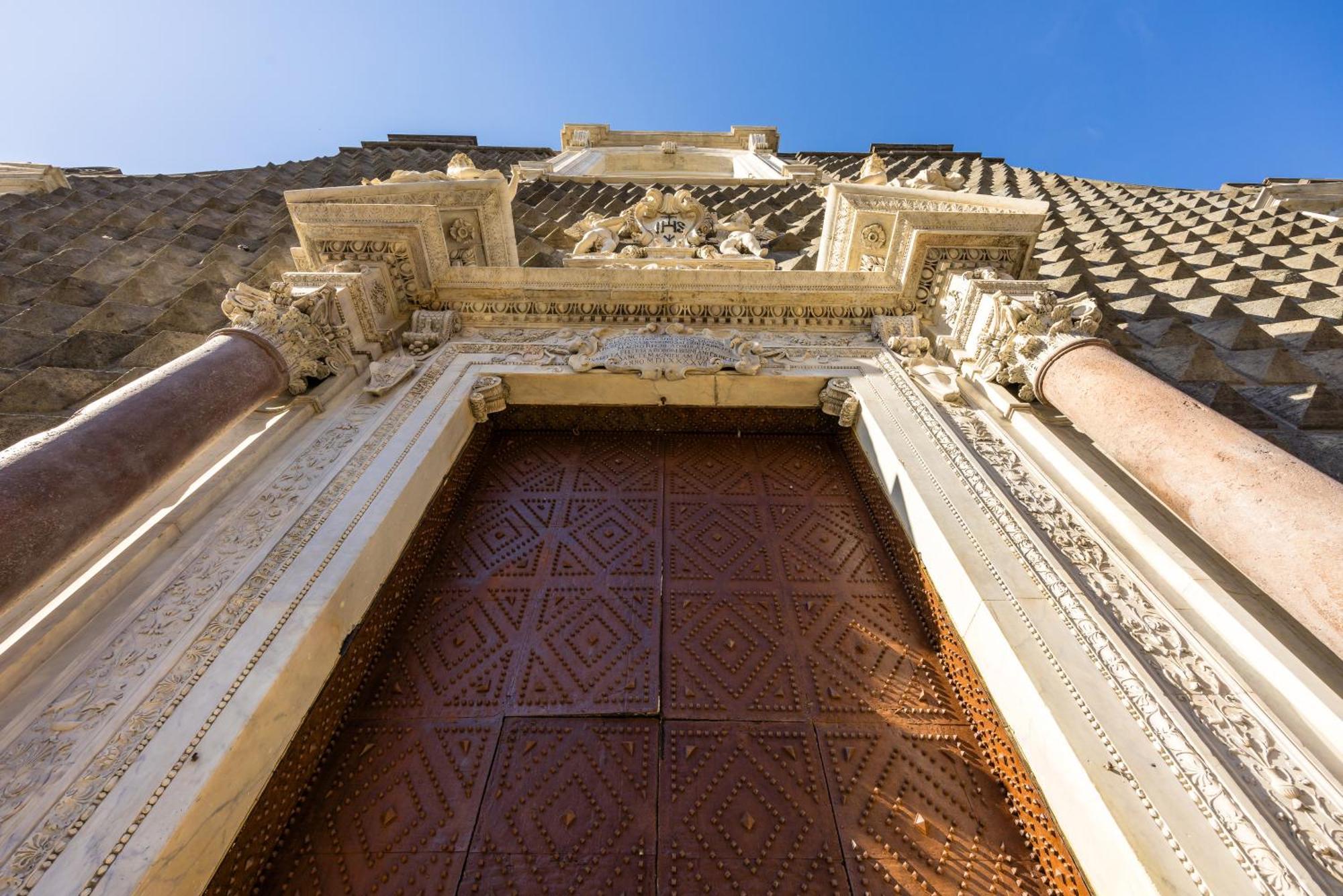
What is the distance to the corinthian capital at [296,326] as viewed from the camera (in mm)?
3674

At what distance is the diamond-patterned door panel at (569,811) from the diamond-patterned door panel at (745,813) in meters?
0.12

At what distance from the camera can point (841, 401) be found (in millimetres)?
4211

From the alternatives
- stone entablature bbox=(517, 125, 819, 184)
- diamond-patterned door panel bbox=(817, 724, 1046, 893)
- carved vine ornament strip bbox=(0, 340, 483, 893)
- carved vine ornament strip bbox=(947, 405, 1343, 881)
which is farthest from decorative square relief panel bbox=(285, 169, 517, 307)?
stone entablature bbox=(517, 125, 819, 184)

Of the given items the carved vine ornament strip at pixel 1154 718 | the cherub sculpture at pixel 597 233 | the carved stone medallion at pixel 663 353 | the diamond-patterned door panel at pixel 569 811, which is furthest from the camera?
the cherub sculpture at pixel 597 233

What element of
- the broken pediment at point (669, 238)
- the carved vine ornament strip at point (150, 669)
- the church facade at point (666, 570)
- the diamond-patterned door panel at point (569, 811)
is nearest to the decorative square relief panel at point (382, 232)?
the church facade at point (666, 570)

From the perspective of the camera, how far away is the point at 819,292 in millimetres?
4832

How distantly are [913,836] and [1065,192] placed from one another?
12898mm

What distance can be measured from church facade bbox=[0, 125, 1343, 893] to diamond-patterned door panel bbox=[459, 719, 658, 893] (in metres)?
0.02

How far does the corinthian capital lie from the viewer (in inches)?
145

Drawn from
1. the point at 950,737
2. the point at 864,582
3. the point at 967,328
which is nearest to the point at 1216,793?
the point at 950,737

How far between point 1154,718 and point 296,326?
529 centimetres

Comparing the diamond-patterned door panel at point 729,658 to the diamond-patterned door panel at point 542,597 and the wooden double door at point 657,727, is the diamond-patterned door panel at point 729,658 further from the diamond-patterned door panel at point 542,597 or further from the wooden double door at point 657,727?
the diamond-patterned door panel at point 542,597

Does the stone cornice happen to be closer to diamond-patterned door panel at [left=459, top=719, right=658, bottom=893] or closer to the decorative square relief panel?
the decorative square relief panel

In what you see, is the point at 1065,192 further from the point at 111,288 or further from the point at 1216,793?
the point at 111,288
